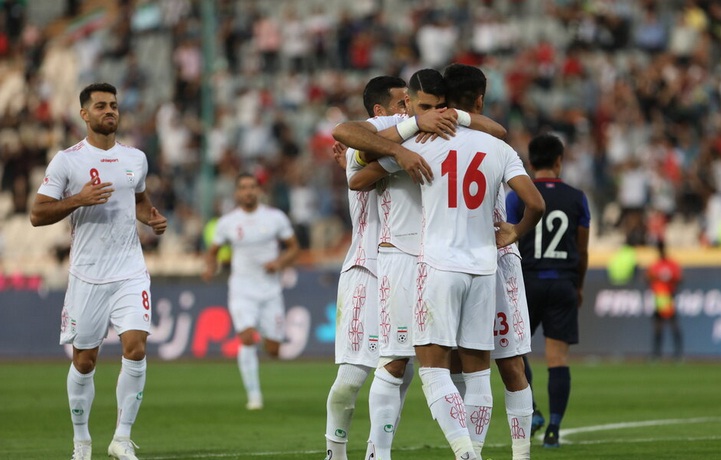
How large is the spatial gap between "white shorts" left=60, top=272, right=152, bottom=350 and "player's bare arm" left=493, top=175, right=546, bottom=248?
3098 mm

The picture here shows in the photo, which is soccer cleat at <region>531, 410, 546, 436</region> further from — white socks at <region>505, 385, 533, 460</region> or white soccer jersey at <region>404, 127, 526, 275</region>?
white soccer jersey at <region>404, 127, 526, 275</region>

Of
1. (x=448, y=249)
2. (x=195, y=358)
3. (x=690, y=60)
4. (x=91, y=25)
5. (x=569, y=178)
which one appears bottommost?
(x=195, y=358)

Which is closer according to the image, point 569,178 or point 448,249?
point 448,249

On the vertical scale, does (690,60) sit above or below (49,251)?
above

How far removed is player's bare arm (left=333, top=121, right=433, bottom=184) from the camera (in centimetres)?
845

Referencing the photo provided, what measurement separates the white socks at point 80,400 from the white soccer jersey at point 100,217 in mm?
745

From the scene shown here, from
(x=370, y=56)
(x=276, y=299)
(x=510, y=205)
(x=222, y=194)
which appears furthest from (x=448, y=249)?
(x=370, y=56)

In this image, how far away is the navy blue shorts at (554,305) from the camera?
38.3 feet

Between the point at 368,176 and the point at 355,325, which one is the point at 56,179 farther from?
the point at 368,176

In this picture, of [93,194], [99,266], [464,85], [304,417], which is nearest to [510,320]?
[464,85]

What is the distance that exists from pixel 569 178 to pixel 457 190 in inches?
728

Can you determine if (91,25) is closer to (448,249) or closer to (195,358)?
(195,358)

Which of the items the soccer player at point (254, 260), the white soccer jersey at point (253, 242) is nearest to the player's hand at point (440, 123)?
the soccer player at point (254, 260)

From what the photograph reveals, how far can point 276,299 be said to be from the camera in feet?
56.9
